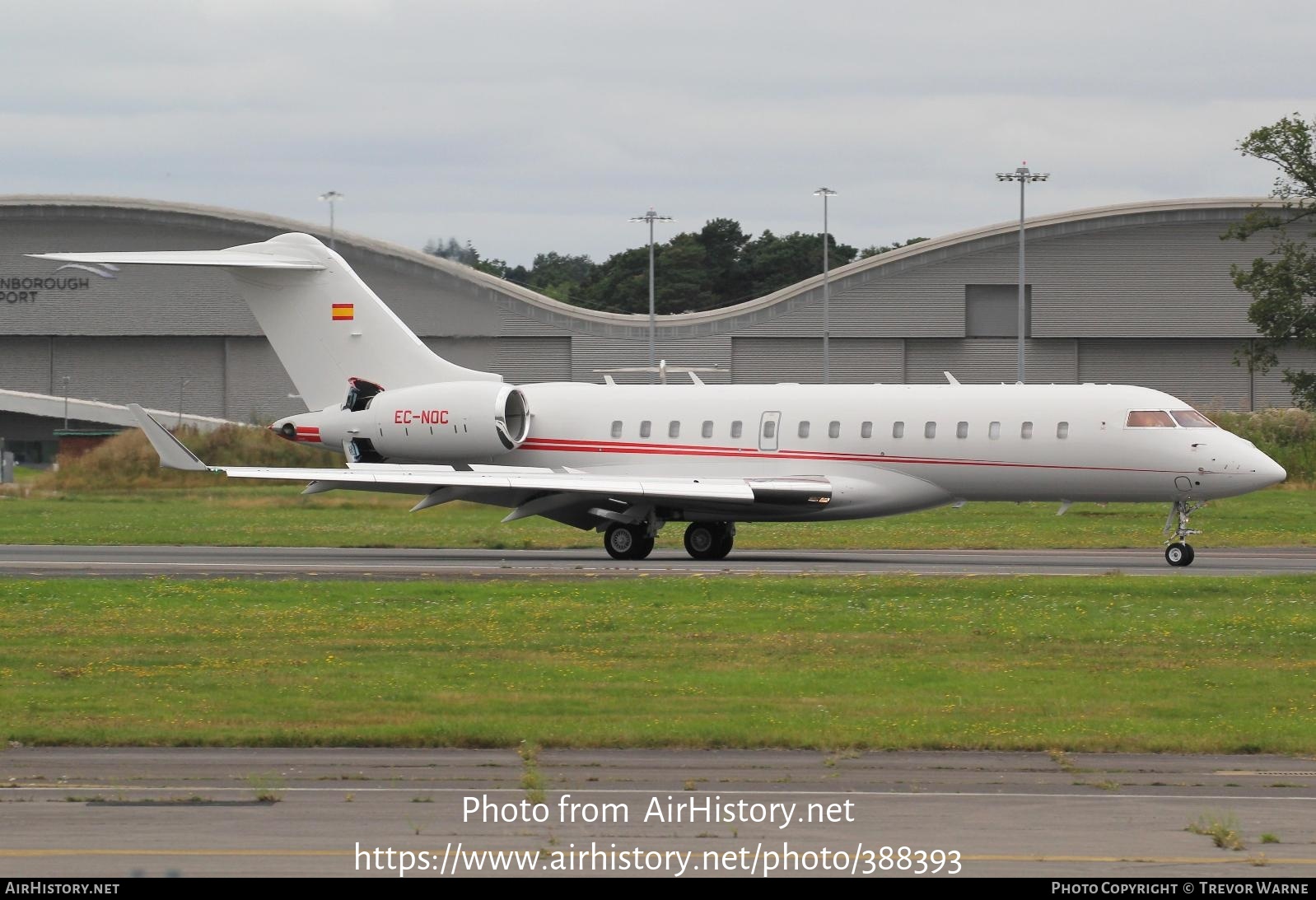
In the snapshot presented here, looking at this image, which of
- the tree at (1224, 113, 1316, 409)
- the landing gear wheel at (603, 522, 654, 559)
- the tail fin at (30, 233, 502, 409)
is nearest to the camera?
the landing gear wheel at (603, 522, 654, 559)

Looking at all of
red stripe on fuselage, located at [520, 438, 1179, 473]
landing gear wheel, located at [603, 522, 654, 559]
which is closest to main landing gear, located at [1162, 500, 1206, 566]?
red stripe on fuselage, located at [520, 438, 1179, 473]

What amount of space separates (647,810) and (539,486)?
19017 millimetres

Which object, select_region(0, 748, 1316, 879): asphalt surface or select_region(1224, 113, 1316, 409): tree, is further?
select_region(1224, 113, 1316, 409): tree

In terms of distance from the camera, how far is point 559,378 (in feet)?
263

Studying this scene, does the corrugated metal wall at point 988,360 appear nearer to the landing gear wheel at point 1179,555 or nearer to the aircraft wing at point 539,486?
the aircraft wing at point 539,486

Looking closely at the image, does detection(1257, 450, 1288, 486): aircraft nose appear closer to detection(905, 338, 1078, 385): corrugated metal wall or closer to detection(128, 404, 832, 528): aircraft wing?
detection(128, 404, 832, 528): aircraft wing

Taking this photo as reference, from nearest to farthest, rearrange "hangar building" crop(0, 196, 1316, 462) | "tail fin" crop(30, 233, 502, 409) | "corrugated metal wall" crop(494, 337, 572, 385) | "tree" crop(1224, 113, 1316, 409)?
1. "tail fin" crop(30, 233, 502, 409)
2. "tree" crop(1224, 113, 1316, 409)
3. "hangar building" crop(0, 196, 1316, 462)
4. "corrugated metal wall" crop(494, 337, 572, 385)

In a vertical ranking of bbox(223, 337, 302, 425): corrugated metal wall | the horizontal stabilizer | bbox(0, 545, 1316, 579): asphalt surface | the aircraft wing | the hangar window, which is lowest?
bbox(0, 545, 1316, 579): asphalt surface

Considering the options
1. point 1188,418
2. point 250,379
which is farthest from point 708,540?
point 250,379

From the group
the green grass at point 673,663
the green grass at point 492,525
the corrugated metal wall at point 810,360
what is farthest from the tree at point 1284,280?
the green grass at point 673,663

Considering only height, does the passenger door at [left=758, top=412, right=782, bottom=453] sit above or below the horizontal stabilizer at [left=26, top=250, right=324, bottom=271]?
below

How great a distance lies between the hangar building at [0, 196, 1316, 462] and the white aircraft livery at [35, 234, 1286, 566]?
45483 millimetres

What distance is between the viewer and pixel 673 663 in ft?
57.3

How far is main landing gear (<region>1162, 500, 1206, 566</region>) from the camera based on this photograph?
28484 mm
